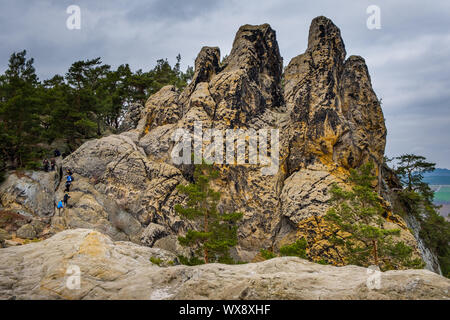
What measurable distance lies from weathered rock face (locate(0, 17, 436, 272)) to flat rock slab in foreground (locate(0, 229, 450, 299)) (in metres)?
11.9

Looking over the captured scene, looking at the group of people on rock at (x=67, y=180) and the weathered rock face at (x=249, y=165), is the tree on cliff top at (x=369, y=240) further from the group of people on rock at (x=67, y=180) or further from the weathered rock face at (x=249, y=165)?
the group of people on rock at (x=67, y=180)

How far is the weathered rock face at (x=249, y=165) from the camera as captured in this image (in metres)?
21.9

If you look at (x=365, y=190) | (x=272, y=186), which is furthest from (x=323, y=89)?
(x=365, y=190)

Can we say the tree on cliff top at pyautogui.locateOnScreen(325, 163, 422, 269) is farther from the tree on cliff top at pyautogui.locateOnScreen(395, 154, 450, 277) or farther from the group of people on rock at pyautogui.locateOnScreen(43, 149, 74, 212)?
the group of people on rock at pyautogui.locateOnScreen(43, 149, 74, 212)

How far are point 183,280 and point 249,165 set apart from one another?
17.3m

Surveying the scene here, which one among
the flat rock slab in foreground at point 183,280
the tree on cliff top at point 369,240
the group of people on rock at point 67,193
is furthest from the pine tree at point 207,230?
the group of people on rock at point 67,193

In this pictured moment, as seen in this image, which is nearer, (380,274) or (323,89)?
(380,274)

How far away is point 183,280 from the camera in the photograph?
7.37 meters

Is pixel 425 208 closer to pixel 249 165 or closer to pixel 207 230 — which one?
pixel 249 165

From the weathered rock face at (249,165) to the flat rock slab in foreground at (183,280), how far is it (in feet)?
39.0

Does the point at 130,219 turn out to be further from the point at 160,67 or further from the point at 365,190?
the point at 160,67

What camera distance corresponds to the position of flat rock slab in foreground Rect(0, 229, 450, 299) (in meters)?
5.93
